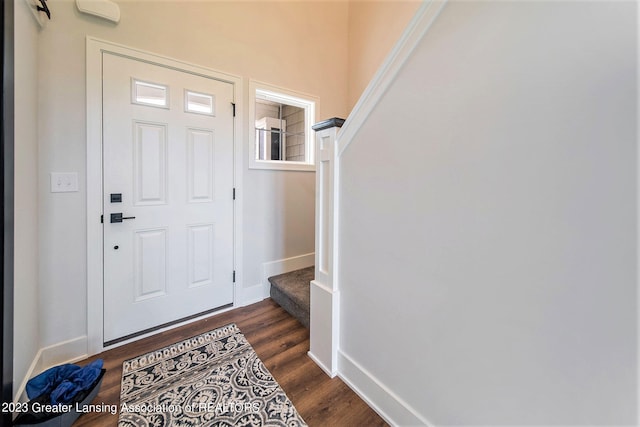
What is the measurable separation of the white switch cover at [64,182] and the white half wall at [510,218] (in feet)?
6.21

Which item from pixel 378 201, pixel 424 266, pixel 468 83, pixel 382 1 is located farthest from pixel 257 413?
pixel 382 1

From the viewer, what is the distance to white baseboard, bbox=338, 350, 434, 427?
1207 mm

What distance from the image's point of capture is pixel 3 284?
1.11 metres

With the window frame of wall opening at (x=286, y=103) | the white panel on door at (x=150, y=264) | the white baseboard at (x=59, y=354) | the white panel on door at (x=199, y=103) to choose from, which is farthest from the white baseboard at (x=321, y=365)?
the white panel on door at (x=199, y=103)

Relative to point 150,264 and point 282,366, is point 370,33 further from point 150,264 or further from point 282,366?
point 282,366

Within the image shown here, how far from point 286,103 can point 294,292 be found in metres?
1.95

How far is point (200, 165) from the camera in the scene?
2170 mm

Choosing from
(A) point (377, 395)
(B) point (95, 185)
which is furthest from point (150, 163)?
(A) point (377, 395)

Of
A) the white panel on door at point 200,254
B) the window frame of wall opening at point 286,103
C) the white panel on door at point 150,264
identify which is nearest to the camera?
the white panel on door at point 150,264

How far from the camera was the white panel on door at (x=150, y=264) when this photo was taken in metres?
1.96

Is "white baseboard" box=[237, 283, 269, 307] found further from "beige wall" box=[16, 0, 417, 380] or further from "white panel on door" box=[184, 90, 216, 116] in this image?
"white panel on door" box=[184, 90, 216, 116]

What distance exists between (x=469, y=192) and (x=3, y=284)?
1.96m

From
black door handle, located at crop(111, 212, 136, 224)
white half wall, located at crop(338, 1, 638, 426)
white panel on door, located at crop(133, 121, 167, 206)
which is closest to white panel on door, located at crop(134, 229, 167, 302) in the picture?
black door handle, located at crop(111, 212, 136, 224)

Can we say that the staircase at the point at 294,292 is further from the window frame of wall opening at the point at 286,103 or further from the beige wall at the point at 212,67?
the window frame of wall opening at the point at 286,103
